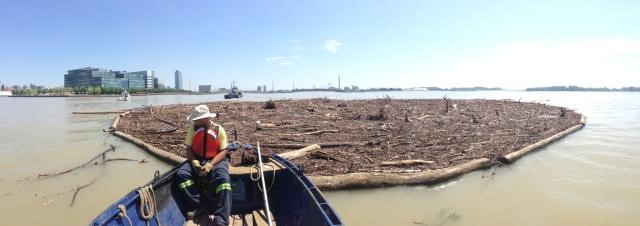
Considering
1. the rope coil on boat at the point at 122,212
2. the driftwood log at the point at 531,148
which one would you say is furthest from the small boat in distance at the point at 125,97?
the rope coil on boat at the point at 122,212

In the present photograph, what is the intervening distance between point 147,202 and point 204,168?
0.83 metres

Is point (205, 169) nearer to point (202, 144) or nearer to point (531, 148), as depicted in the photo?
point (202, 144)

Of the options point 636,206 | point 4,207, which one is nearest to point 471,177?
point 636,206

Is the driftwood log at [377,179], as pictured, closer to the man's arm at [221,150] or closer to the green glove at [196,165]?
the man's arm at [221,150]

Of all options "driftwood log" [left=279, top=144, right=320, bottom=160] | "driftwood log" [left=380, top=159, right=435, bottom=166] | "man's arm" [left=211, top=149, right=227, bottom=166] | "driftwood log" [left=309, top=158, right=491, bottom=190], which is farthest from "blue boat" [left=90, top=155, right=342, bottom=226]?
"driftwood log" [left=380, top=159, right=435, bottom=166]

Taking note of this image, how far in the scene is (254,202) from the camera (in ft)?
21.2

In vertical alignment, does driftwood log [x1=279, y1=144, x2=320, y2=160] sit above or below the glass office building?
below

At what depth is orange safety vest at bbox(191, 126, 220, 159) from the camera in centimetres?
549

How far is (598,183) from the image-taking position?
32.1 ft

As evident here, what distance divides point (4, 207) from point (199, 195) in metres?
5.28

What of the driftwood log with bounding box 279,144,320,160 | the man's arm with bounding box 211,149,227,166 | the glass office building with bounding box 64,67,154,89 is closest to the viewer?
the man's arm with bounding box 211,149,227,166

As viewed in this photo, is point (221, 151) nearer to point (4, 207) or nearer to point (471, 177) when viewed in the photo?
point (4, 207)

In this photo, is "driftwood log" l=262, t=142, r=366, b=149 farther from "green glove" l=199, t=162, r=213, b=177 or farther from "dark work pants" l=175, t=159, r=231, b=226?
"green glove" l=199, t=162, r=213, b=177

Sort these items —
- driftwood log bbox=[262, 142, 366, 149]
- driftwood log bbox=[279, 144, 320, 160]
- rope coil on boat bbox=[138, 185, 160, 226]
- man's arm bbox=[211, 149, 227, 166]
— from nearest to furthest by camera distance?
rope coil on boat bbox=[138, 185, 160, 226], man's arm bbox=[211, 149, 227, 166], driftwood log bbox=[279, 144, 320, 160], driftwood log bbox=[262, 142, 366, 149]
